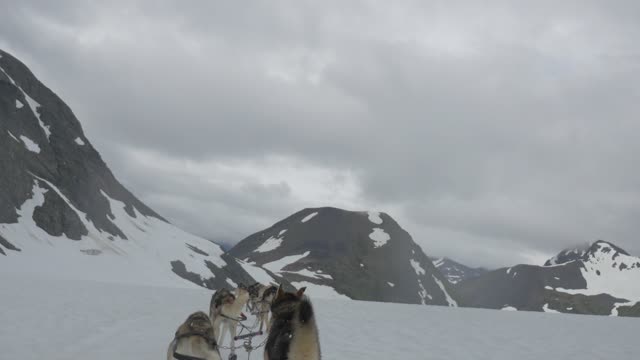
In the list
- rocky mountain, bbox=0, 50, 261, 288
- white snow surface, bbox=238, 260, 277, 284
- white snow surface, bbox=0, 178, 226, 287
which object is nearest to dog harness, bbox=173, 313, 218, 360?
white snow surface, bbox=0, 178, 226, 287

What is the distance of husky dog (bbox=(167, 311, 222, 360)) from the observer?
9.41 m

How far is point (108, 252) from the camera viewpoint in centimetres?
11500

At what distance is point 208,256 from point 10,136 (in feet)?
184

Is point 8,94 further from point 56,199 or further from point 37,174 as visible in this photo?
point 56,199

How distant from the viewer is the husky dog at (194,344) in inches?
371

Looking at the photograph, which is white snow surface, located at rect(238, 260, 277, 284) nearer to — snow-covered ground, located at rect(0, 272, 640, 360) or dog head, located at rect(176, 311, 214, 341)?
snow-covered ground, located at rect(0, 272, 640, 360)

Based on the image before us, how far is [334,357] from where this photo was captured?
1733cm

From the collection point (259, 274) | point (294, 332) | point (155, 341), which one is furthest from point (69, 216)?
point (294, 332)

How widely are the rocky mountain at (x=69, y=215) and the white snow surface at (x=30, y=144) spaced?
0.32 meters

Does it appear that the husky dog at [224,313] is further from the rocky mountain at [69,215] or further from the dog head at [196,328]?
the rocky mountain at [69,215]

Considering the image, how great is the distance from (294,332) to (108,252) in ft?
382

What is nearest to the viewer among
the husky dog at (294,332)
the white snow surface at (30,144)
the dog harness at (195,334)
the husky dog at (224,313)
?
the husky dog at (294,332)

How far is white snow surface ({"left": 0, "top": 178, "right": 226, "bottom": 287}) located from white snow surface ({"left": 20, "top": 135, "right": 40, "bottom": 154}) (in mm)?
10920

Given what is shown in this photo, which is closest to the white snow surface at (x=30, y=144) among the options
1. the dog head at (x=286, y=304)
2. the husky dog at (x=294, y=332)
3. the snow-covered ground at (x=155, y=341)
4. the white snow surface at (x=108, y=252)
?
the white snow surface at (x=108, y=252)
